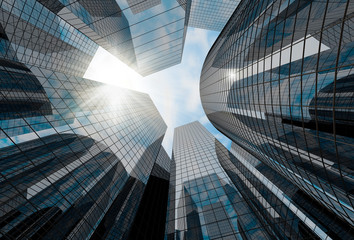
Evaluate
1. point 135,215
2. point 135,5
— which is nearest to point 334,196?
point 135,215

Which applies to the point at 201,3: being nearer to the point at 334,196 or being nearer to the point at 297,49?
the point at 297,49

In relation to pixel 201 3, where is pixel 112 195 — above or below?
below

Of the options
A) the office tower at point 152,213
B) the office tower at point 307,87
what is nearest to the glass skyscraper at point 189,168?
the office tower at point 307,87

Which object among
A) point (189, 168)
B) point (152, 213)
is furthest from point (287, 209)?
point (152, 213)

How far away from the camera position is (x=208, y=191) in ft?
98.7

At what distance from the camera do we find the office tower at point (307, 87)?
9570 millimetres

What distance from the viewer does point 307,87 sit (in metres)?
12.0

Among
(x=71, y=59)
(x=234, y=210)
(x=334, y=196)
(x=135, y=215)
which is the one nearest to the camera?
(x=334, y=196)

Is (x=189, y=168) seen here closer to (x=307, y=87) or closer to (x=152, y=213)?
(x=152, y=213)

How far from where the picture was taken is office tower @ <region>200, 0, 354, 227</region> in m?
9.57

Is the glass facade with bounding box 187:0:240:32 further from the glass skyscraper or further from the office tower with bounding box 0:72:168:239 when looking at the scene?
the office tower with bounding box 0:72:168:239

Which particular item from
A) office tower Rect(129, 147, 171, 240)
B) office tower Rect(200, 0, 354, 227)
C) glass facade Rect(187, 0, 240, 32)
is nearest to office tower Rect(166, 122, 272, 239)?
office tower Rect(129, 147, 171, 240)

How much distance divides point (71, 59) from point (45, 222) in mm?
45469

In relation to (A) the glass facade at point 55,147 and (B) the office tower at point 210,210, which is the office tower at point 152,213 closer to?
(A) the glass facade at point 55,147
